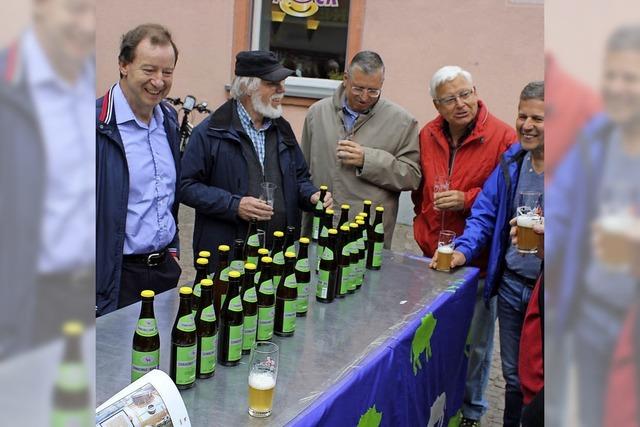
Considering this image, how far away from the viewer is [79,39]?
1.39ft

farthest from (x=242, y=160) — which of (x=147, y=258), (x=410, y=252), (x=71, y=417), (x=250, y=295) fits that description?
(x=71, y=417)

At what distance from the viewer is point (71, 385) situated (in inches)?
18.6

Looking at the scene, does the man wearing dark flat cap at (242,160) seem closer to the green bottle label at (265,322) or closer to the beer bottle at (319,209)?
the beer bottle at (319,209)

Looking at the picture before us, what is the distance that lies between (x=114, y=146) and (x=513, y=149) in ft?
6.59

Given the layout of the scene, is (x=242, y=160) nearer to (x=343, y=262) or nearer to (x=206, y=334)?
(x=343, y=262)

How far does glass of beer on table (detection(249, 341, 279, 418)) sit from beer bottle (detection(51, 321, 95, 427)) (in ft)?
4.98

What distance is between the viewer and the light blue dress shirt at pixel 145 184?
3045 mm

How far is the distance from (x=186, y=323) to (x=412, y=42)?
635 centimetres

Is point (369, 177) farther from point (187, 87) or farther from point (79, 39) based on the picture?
point (187, 87)

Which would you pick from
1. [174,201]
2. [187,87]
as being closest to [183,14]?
[187,87]

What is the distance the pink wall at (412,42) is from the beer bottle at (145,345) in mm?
6220

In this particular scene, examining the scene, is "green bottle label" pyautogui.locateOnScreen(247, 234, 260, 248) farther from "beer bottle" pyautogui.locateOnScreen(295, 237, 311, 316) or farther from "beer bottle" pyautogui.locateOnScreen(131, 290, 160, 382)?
"beer bottle" pyautogui.locateOnScreen(131, 290, 160, 382)

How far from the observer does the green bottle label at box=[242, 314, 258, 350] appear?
2.36 meters

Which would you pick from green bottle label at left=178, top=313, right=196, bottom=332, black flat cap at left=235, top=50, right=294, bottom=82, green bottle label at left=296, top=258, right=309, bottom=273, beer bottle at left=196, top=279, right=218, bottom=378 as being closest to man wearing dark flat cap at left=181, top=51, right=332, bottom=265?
black flat cap at left=235, top=50, right=294, bottom=82
